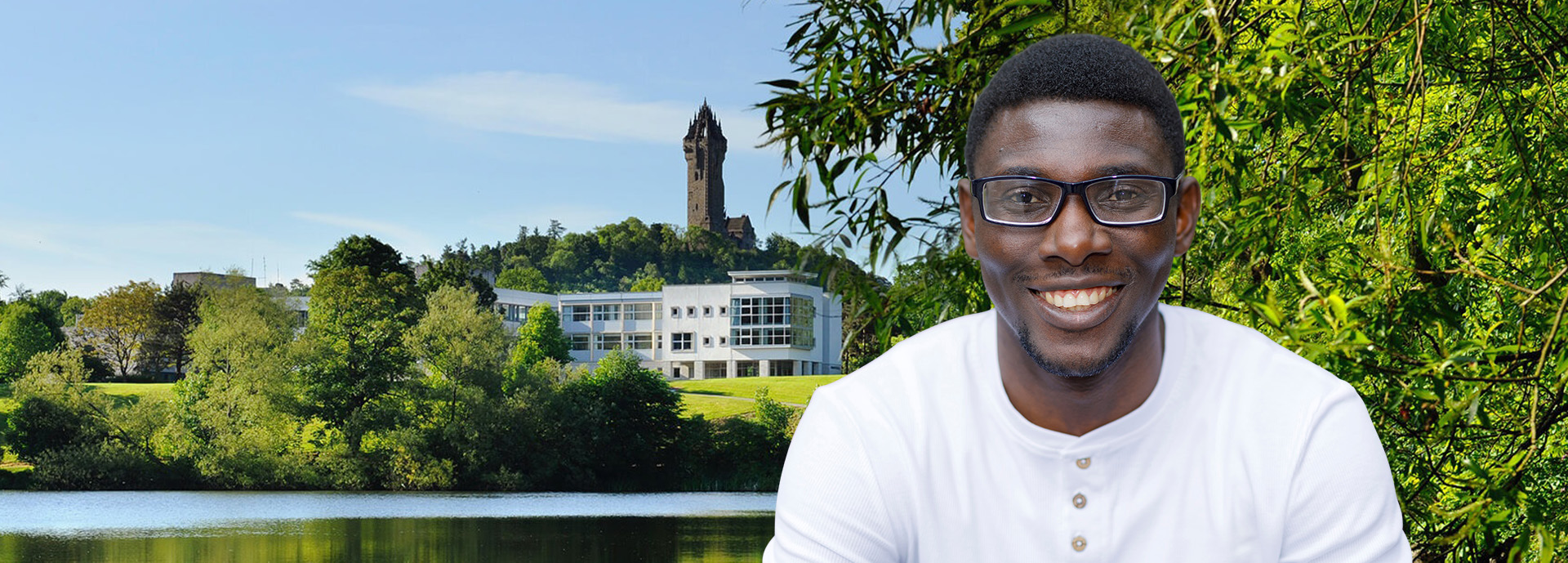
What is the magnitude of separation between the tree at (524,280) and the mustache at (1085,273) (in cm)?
9988

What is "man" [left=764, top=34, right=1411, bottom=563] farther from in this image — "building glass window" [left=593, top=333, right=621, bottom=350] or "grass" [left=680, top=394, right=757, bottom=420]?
"building glass window" [left=593, top=333, right=621, bottom=350]

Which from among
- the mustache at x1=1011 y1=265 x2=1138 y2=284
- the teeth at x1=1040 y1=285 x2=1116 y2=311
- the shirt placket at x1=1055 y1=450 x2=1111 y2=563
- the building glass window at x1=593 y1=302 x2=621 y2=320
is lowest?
the shirt placket at x1=1055 y1=450 x2=1111 y2=563

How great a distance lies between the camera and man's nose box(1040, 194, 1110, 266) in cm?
156

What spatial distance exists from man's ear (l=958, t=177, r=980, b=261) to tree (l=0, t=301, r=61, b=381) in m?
68.6

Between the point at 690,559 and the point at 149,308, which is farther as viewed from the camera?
the point at 149,308

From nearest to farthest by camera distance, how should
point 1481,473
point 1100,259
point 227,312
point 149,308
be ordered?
1. point 1100,259
2. point 1481,473
3. point 227,312
4. point 149,308

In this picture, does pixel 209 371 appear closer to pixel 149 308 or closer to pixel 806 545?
pixel 149 308

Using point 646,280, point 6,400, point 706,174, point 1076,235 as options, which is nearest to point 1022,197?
point 1076,235

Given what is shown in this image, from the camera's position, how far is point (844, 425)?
1606mm

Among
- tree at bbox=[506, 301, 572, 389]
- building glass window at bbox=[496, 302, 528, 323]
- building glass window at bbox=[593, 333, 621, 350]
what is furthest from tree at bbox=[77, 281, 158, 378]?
building glass window at bbox=[593, 333, 621, 350]

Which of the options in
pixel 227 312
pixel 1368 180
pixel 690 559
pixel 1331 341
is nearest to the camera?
pixel 1331 341

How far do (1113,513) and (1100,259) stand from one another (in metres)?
0.28

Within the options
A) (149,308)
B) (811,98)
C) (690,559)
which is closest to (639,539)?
(690,559)

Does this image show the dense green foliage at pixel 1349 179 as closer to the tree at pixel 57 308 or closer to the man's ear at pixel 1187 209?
the man's ear at pixel 1187 209
